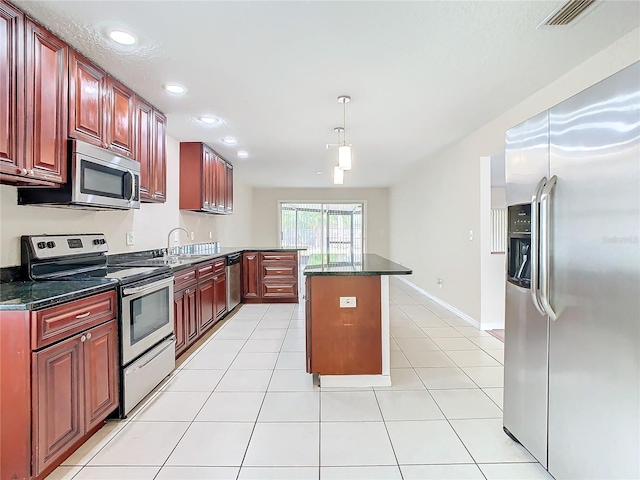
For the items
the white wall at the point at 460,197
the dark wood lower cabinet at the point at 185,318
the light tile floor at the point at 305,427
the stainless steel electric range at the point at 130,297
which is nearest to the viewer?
the light tile floor at the point at 305,427

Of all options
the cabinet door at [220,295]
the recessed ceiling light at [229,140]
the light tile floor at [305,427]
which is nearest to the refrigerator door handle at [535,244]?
the light tile floor at [305,427]

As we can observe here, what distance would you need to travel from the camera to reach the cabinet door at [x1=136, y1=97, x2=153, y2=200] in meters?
2.96

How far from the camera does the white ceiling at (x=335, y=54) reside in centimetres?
182

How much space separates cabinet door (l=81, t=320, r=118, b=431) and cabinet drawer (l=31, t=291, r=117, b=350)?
0.06m

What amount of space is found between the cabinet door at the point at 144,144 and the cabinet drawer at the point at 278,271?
2440 mm

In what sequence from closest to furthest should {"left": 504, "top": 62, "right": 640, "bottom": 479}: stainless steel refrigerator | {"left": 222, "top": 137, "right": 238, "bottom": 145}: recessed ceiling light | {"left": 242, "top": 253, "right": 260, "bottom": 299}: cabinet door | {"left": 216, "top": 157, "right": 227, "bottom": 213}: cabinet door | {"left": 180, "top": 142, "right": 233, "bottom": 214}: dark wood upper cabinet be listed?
{"left": 504, "top": 62, "right": 640, "bottom": 479}: stainless steel refrigerator
{"left": 222, "top": 137, "right": 238, "bottom": 145}: recessed ceiling light
{"left": 180, "top": 142, "right": 233, "bottom": 214}: dark wood upper cabinet
{"left": 216, "top": 157, "right": 227, "bottom": 213}: cabinet door
{"left": 242, "top": 253, "right": 260, "bottom": 299}: cabinet door

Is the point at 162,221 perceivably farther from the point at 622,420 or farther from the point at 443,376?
the point at 622,420

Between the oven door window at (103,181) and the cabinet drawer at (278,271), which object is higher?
the oven door window at (103,181)

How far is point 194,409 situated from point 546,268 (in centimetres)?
218

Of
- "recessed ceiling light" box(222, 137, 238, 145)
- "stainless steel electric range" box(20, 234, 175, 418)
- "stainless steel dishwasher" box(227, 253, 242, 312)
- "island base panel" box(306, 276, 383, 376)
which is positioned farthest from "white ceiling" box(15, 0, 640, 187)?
"stainless steel dishwasher" box(227, 253, 242, 312)

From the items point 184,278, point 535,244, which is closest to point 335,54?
point 535,244

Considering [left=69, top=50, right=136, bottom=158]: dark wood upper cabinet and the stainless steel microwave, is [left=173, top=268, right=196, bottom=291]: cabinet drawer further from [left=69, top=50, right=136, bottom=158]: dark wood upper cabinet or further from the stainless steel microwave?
[left=69, top=50, right=136, bottom=158]: dark wood upper cabinet

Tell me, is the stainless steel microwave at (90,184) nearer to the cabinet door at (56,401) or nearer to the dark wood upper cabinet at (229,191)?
the cabinet door at (56,401)

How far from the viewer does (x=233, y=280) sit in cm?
495
